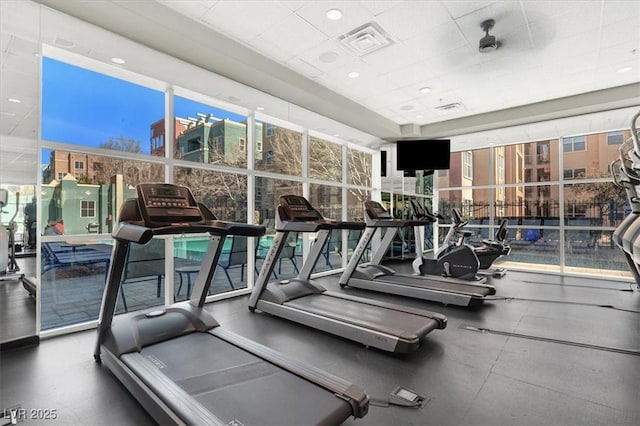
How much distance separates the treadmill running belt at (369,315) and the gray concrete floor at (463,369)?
20cm

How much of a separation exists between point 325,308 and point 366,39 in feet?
11.1

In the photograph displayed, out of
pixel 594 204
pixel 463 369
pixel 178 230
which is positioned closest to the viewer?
pixel 178 230

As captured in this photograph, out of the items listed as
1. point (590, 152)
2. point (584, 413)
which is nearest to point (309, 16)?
point (584, 413)

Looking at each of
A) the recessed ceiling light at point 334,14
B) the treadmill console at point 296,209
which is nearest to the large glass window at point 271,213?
the treadmill console at point 296,209

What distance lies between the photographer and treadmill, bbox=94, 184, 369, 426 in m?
1.90

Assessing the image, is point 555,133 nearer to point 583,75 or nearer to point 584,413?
point 583,75

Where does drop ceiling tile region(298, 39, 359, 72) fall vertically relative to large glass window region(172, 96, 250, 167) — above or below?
above

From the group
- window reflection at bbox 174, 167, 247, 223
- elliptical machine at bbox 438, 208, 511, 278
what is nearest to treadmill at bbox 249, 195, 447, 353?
window reflection at bbox 174, 167, 247, 223

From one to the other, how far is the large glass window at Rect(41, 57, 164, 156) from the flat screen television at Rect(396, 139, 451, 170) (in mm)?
5549

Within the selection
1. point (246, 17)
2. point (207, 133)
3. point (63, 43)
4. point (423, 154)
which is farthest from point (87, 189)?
point (423, 154)

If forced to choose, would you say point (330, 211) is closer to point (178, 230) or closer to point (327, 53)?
point (327, 53)

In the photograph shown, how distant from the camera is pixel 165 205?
2875 millimetres

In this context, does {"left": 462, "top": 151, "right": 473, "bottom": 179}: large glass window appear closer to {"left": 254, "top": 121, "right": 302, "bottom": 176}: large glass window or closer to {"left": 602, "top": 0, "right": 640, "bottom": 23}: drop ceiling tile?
{"left": 254, "top": 121, "right": 302, "bottom": 176}: large glass window

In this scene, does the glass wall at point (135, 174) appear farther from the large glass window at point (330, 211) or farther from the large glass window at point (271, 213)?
the large glass window at point (330, 211)
